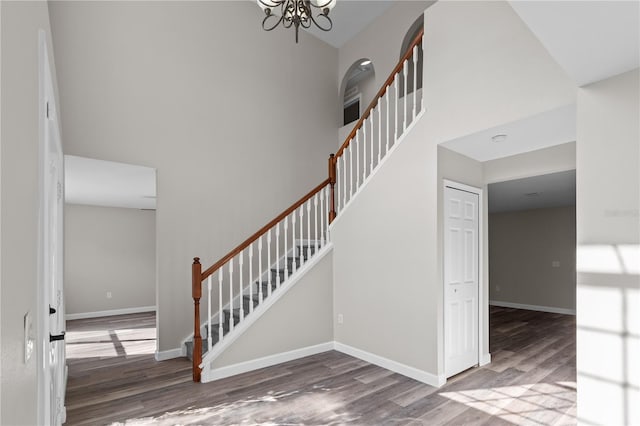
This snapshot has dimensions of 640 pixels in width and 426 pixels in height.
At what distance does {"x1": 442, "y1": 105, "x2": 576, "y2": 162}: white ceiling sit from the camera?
2.77 meters

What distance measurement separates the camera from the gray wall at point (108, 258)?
6.92 m

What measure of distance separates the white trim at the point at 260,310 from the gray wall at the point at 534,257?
5.47m

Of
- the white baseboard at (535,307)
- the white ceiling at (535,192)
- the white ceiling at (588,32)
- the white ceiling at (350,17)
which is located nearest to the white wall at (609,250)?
the white ceiling at (588,32)

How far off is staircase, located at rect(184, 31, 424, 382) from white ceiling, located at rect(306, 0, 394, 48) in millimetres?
1299

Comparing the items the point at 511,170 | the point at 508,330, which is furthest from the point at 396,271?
the point at 508,330

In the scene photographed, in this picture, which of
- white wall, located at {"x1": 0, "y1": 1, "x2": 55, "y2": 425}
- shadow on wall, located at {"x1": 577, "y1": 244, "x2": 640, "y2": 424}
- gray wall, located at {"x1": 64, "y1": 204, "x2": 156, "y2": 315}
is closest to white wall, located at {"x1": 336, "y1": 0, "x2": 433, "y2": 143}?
shadow on wall, located at {"x1": 577, "y1": 244, "x2": 640, "y2": 424}

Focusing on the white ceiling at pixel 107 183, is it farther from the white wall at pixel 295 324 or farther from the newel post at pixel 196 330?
the white wall at pixel 295 324

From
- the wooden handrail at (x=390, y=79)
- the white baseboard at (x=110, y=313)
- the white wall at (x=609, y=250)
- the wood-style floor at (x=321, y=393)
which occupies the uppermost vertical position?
the wooden handrail at (x=390, y=79)

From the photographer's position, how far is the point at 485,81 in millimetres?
3047

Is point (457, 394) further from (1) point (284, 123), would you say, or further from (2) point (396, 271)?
(1) point (284, 123)

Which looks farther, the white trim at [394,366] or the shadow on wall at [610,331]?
the white trim at [394,366]

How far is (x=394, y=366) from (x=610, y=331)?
7.02 feet

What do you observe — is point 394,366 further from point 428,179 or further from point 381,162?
point 381,162

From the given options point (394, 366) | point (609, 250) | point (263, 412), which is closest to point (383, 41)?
point (609, 250)
